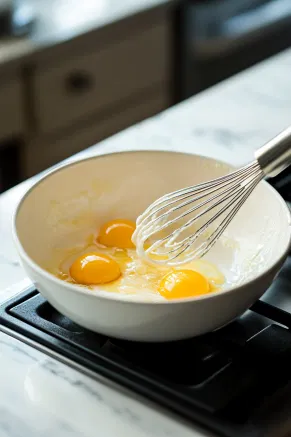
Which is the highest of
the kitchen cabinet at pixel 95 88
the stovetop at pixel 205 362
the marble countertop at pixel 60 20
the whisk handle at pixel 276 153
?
the whisk handle at pixel 276 153

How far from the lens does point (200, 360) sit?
78 cm

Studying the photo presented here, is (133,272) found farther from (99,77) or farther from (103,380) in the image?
(99,77)

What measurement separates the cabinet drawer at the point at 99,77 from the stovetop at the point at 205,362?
1.22 m

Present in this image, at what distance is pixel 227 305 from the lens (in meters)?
0.74


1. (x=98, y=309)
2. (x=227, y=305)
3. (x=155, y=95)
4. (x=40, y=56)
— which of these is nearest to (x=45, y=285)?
(x=98, y=309)

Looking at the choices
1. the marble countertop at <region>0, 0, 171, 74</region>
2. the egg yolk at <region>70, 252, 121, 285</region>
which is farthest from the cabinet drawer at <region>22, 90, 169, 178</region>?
the egg yolk at <region>70, 252, 121, 285</region>

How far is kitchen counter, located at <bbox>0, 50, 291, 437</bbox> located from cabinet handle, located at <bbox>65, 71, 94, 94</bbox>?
27.7 inches

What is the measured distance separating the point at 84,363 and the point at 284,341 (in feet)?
0.66

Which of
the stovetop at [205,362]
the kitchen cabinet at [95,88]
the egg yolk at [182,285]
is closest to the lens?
the stovetop at [205,362]

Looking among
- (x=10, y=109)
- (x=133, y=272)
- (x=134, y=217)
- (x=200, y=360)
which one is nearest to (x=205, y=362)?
(x=200, y=360)

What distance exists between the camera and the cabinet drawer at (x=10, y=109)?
1908mm

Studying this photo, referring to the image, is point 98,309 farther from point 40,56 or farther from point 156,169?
point 40,56

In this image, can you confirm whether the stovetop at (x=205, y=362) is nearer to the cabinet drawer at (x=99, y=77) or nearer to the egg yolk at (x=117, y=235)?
the egg yolk at (x=117, y=235)

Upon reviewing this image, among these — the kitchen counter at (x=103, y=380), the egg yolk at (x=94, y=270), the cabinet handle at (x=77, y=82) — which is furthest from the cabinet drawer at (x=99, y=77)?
the egg yolk at (x=94, y=270)
